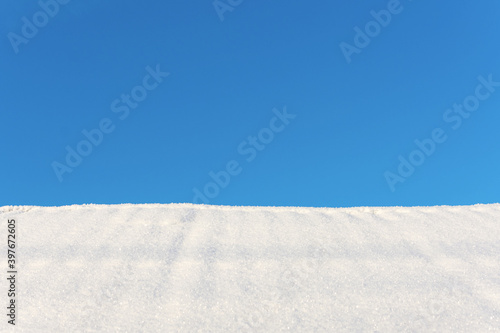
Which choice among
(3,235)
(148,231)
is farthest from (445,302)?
(3,235)

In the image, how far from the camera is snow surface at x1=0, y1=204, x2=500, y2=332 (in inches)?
93.7

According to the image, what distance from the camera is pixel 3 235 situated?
334cm

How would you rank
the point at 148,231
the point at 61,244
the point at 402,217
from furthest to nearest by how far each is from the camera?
the point at 402,217, the point at 148,231, the point at 61,244

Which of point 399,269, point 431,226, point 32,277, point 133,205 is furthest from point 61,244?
point 431,226

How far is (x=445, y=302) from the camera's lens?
2.53m

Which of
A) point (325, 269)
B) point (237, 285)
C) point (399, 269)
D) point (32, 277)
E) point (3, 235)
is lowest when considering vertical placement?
point (399, 269)

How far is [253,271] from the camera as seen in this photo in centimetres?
278

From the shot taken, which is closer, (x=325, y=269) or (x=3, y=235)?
(x=325, y=269)

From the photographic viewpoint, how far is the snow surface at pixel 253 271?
238 centimetres

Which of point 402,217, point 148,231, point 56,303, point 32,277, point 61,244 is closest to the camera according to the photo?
point 56,303

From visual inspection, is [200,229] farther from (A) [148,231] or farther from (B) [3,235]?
(B) [3,235]

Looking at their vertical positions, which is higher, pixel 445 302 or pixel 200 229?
pixel 200 229

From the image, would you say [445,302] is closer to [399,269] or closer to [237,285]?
[399,269]

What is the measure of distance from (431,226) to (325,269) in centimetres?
119
